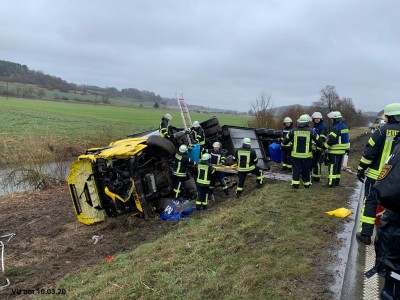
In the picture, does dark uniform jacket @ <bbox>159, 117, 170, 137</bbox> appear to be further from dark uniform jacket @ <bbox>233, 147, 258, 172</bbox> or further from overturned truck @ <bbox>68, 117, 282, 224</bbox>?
dark uniform jacket @ <bbox>233, 147, 258, 172</bbox>

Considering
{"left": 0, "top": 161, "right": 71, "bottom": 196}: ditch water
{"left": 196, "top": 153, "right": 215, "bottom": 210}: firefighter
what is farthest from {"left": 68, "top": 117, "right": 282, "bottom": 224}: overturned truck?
{"left": 0, "top": 161, "right": 71, "bottom": 196}: ditch water

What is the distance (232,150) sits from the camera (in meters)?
10.8

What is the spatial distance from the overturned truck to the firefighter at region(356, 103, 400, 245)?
436 centimetres

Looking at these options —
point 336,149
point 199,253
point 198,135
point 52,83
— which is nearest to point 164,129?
point 198,135

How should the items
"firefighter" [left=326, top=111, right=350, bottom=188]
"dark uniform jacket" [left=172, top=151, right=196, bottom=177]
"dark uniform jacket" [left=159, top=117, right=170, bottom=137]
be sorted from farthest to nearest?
"dark uniform jacket" [left=159, top=117, right=170, bottom=137]
"dark uniform jacket" [left=172, top=151, right=196, bottom=177]
"firefighter" [left=326, top=111, right=350, bottom=188]

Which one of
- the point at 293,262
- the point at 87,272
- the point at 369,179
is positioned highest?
the point at 369,179

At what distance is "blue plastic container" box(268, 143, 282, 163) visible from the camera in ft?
35.1

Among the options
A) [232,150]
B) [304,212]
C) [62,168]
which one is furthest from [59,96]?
[304,212]

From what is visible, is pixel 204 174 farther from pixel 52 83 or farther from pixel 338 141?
pixel 52 83

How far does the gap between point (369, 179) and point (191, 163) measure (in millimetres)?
4482

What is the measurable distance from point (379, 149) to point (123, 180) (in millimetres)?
4782

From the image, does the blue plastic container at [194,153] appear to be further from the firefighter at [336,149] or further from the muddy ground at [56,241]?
the firefighter at [336,149]

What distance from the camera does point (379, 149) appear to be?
14.9 ft

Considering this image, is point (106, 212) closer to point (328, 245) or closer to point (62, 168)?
point (328, 245)
